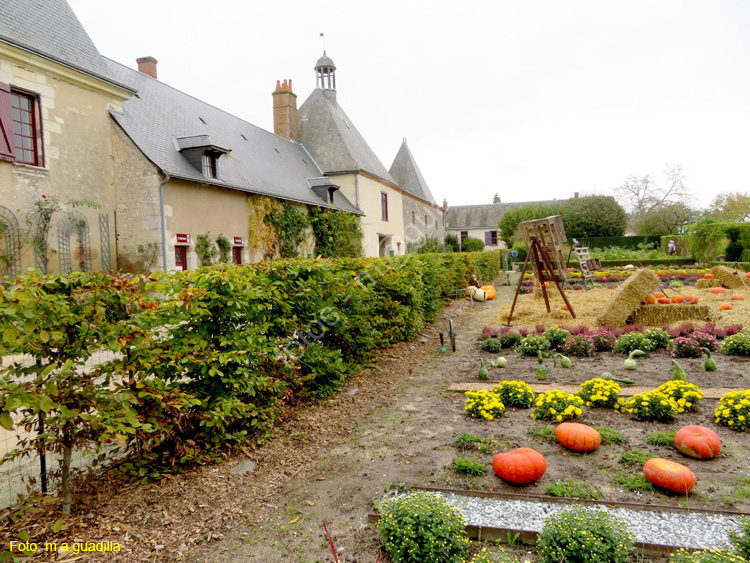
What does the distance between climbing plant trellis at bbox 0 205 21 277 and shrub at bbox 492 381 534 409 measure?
10.7 metres

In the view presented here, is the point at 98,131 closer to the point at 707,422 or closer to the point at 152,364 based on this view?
the point at 152,364

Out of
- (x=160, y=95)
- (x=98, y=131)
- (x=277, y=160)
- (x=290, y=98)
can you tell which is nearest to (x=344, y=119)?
(x=290, y=98)

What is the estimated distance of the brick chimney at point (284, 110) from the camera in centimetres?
2556

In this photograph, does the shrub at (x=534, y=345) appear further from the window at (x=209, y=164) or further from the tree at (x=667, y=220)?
the tree at (x=667, y=220)

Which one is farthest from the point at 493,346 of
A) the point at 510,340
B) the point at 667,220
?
the point at 667,220

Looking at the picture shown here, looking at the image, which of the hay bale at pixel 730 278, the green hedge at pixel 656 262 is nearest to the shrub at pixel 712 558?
the hay bale at pixel 730 278

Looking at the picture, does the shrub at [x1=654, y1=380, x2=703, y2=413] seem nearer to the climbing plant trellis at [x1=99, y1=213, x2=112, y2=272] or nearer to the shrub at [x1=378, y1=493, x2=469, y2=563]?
the shrub at [x1=378, y1=493, x2=469, y2=563]

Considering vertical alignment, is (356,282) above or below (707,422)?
above

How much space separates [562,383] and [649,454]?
1.98m

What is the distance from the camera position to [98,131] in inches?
483

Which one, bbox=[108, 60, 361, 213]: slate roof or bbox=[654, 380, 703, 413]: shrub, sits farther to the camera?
bbox=[108, 60, 361, 213]: slate roof

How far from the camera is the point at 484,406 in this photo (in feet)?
14.2

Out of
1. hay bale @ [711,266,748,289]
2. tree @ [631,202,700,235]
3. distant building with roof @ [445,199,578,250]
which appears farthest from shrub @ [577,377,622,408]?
distant building with roof @ [445,199,578,250]

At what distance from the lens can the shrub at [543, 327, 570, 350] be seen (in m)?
7.19
